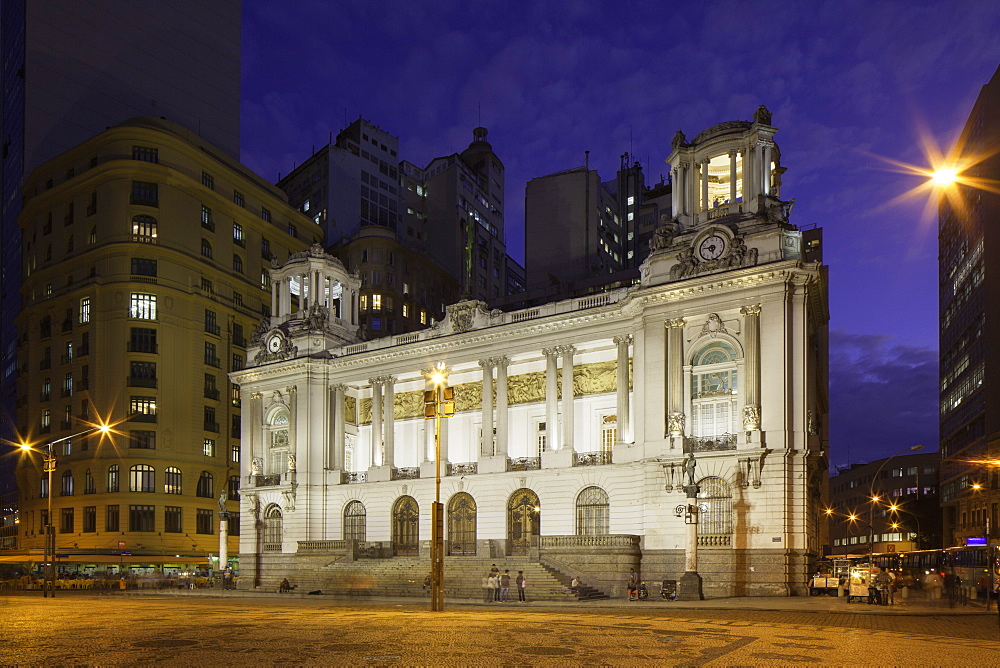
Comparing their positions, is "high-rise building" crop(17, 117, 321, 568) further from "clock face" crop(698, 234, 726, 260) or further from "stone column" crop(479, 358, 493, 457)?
"clock face" crop(698, 234, 726, 260)

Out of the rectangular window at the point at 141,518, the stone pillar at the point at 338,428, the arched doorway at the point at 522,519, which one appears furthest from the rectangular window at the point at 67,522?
the arched doorway at the point at 522,519

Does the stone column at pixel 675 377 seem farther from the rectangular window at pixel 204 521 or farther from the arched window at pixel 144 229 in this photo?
the arched window at pixel 144 229

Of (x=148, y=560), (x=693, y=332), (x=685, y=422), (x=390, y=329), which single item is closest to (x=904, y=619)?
(x=685, y=422)

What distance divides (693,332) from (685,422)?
16.5 feet

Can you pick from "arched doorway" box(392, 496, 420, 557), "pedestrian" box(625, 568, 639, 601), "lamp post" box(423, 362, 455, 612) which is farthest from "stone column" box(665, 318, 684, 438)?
"arched doorway" box(392, 496, 420, 557)

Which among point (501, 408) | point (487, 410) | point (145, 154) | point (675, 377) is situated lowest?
point (487, 410)

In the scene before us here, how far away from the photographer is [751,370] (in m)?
45.3

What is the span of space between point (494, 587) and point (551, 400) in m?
15.9

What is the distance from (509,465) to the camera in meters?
54.7

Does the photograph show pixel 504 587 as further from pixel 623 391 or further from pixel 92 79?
pixel 92 79

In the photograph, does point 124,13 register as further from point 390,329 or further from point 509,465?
point 509,465

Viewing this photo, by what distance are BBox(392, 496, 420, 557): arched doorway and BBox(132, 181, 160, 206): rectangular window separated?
35833mm

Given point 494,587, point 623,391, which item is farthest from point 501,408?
point 494,587

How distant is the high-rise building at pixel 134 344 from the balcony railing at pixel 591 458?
91.6ft
